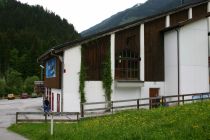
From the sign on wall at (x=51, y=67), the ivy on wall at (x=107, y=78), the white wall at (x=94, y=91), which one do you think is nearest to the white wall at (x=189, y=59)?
the ivy on wall at (x=107, y=78)

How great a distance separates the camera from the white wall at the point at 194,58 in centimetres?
3012

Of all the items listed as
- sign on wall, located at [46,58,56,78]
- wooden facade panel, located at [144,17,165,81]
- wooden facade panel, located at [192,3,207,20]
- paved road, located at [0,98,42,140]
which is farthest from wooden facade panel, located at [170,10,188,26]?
paved road, located at [0,98,42,140]

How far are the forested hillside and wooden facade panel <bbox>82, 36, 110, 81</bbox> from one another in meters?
80.7

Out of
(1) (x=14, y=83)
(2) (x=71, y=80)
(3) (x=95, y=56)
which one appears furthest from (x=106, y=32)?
(1) (x=14, y=83)

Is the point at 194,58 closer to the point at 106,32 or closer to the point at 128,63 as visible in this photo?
the point at 128,63

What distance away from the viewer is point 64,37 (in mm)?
148875

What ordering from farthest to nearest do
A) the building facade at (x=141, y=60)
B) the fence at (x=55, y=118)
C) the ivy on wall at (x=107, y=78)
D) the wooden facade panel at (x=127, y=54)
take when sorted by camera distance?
1. the wooden facade panel at (x=127, y=54)
2. the ivy on wall at (x=107, y=78)
3. the building facade at (x=141, y=60)
4. the fence at (x=55, y=118)

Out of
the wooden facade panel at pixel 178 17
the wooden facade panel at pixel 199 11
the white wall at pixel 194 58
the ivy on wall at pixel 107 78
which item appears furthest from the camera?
the wooden facade panel at pixel 199 11

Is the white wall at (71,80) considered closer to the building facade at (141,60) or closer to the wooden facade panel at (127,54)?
the building facade at (141,60)

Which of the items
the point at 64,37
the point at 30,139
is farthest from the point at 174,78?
the point at 64,37

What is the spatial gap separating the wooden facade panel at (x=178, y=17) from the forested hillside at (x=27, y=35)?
79436 millimetres

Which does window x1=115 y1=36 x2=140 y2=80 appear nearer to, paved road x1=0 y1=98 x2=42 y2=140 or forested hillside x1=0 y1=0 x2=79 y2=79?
paved road x1=0 y1=98 x2=42 y2=140

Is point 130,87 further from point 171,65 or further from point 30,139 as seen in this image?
point 30,139

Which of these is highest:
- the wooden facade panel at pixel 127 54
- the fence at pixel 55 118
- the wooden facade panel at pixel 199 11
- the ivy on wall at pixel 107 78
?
the wooden facade panel at pixel 199 11
